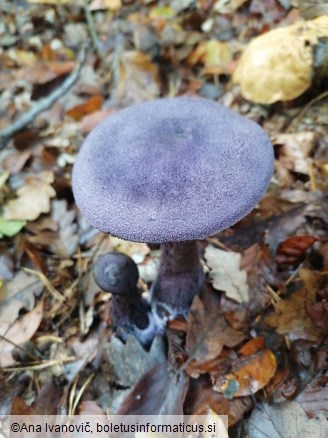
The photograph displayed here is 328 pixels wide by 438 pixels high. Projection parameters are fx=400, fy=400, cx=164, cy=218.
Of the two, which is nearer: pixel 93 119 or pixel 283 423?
pixel 283 423

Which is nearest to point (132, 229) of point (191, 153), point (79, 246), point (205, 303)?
point (191, 153)

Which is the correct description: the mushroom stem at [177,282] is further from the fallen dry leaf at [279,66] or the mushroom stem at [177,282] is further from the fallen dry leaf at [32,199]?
the fallen dry leaf at [279,66]

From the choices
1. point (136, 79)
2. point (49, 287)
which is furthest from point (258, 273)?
point (136, 79)

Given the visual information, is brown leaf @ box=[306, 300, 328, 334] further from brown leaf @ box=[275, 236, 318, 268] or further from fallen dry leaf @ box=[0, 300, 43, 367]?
fallen dry leaf @ box=[0, 300, 43, 367]

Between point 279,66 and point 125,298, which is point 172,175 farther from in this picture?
point 279,66

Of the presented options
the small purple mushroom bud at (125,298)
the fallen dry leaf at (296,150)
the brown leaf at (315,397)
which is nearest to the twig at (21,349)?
the small purple mushroom bud at (125,298)

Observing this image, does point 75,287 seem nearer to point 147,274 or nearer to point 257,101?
point 147,274
